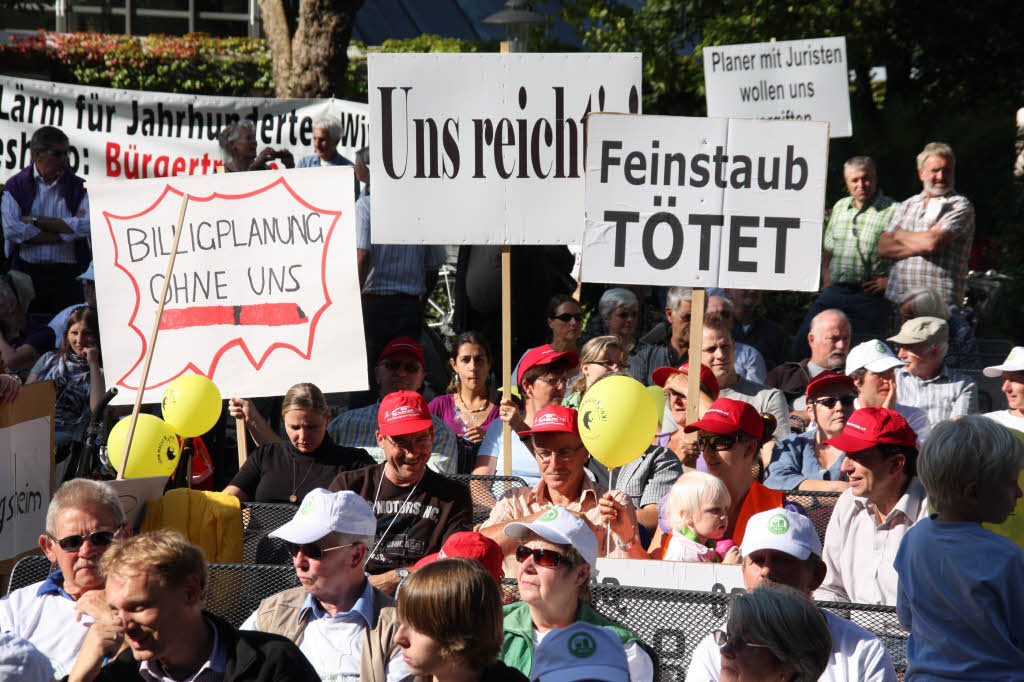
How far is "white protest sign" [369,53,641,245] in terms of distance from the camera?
7.55 meters

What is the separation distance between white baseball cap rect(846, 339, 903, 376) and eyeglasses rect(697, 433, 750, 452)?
1788 mm

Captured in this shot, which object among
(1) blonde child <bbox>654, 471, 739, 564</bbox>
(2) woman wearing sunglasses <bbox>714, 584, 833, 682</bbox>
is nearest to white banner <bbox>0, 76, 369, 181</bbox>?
(1) blonde child <bbox>654, 471, 739, 564</bbox>

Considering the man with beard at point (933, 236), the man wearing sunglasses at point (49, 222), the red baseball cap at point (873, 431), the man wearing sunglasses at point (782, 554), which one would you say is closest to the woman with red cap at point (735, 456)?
the red baseball cap at point (873, 431)

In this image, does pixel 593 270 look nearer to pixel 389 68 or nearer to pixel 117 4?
pixel 389 68

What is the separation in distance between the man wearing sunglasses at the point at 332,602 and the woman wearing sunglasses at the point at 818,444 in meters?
2.83

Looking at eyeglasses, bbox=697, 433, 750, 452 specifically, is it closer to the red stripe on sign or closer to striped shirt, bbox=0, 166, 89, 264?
the red stripe on sign

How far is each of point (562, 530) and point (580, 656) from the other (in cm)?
45

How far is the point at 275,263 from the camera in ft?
25.1

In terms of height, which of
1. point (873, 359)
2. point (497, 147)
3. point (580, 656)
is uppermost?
point (497, 147)

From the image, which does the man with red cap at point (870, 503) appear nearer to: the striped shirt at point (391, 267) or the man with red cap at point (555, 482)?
the man with red cap at point (555, 482)

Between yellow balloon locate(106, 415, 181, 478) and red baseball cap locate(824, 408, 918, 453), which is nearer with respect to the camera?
red baseball cap locate(824, 408, 918, 453)

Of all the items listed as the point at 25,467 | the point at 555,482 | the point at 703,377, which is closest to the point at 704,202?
the point at 703,377

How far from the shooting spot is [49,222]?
11.1 m

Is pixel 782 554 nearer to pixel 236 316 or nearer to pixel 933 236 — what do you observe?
pixel 236 316
